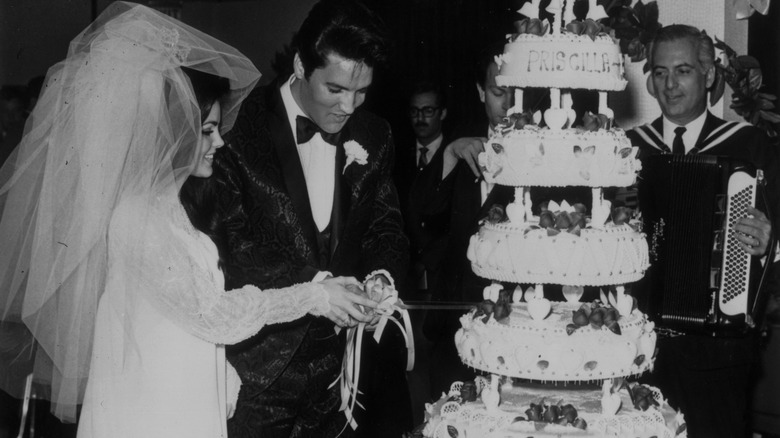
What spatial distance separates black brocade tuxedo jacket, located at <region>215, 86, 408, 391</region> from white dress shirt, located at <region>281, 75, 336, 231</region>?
1.5 inches

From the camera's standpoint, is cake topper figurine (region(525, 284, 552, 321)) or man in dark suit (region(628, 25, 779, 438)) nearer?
cake topper figurine (region(525, 284, 552, 321))

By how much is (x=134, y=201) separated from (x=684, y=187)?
7.49 feet

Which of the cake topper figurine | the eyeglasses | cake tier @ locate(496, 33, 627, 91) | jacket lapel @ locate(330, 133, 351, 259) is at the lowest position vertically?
the cake topper figurine

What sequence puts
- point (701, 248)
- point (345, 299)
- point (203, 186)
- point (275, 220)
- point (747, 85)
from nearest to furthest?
point (203, 186)
point (345, 299)
point (275, 220)
point (701, 248)
point (747, 85)

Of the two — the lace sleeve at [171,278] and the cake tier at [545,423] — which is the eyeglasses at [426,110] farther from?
the lace sleeve at [171,278]

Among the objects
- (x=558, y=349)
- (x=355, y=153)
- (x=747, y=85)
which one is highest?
(x=747, y=85)

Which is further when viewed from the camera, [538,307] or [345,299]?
[538,307]

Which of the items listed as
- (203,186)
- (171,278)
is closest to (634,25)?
(203,186)

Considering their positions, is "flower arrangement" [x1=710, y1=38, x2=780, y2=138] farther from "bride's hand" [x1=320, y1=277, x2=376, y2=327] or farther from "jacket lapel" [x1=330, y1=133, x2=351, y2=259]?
"bride's hand" [x1=320, y1=277, x2=376, y2=327]

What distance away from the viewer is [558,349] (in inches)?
122

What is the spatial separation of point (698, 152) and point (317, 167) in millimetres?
1769

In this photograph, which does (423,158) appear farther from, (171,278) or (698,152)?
(171,278)

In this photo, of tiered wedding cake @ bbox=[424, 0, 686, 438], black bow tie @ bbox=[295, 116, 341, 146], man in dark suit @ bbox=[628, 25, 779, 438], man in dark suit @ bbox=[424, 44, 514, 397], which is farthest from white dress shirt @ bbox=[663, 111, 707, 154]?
black bow tie @ bbox=[295, 116, 341, 146]

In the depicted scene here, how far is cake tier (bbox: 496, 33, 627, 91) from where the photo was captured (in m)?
3.16
